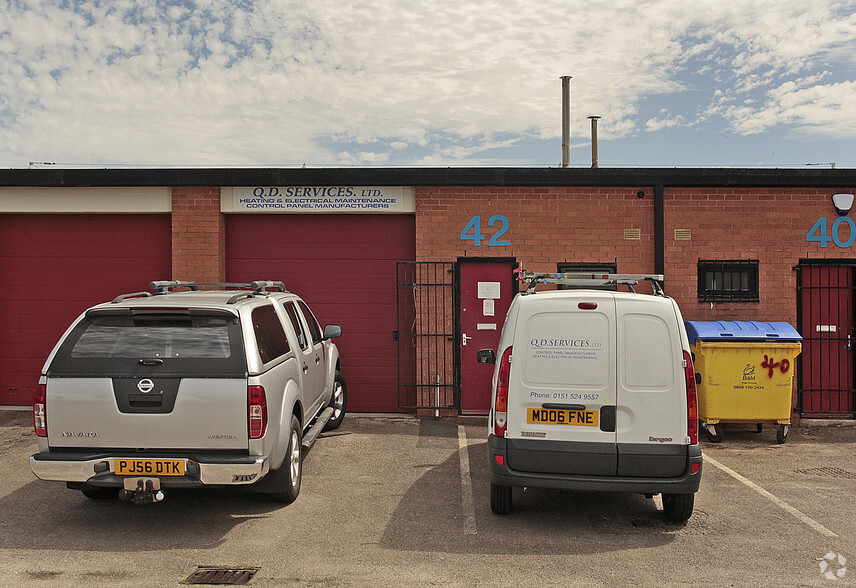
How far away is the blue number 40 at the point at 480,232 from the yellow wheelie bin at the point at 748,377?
3.13 m

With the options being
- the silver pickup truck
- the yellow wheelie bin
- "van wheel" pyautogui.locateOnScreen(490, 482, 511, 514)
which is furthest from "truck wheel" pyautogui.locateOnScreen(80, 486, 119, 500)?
the yellow wheelie bin

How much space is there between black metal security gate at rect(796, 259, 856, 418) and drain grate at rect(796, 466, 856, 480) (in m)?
2.66

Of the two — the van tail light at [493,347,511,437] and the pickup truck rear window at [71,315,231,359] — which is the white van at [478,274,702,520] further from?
the pickup truck rear window at [71,315,231,359]

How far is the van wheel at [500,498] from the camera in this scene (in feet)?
20.3

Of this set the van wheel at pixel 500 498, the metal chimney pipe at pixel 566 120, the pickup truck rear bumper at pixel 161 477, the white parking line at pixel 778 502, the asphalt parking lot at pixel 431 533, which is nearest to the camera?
the asphalt parking lot at pixel 431 533

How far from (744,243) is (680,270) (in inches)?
39.5

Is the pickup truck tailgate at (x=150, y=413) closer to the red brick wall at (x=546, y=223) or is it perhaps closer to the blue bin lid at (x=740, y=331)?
the red brick wall at (x=546, y=223)

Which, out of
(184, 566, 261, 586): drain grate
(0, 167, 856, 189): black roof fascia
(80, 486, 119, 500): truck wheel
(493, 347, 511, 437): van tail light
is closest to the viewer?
(184, 566, 261, 586): drain grate

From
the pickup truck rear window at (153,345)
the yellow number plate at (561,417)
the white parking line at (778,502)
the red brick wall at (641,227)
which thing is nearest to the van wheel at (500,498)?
the yellow number plate at (561,417)

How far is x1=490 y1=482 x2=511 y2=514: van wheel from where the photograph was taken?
244 inches

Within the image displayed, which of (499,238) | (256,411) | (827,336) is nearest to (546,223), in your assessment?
(499,238)

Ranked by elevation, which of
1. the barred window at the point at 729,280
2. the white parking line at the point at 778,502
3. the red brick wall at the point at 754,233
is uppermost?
the red brick wall at the point at 754,233

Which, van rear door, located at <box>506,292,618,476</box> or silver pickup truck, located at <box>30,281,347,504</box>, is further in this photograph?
van rear door, located at <box>506,292,618,476</box>

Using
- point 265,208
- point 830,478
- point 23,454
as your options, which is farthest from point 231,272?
point 830,478
